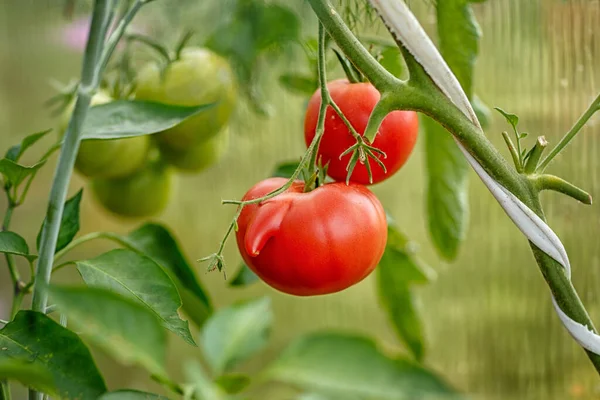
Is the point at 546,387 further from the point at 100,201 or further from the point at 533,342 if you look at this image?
the point at 100,201

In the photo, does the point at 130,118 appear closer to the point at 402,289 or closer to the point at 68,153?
the point at 68,153

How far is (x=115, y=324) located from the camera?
155 millimetres

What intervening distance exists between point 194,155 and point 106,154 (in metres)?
0.08

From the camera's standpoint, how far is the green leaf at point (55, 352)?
0.77 ft

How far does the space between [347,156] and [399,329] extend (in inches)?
11.5

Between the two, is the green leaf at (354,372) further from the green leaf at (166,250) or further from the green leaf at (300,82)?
the green leaf at (300,82)

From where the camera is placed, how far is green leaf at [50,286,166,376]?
0.15 metres

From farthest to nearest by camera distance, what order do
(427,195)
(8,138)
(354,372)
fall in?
1. (8,138)
2. (427,195)
3. (354,372)

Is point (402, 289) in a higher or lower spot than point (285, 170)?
lower

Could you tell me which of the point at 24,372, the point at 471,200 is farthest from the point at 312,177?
the point at 471,200

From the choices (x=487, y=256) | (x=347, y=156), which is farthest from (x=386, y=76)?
(x=487, y=256)

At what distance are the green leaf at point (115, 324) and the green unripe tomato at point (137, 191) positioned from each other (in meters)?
0.37

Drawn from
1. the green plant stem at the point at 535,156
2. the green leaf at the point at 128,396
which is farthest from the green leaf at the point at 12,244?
the green plant stem at the point at 535,156

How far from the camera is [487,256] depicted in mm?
646
